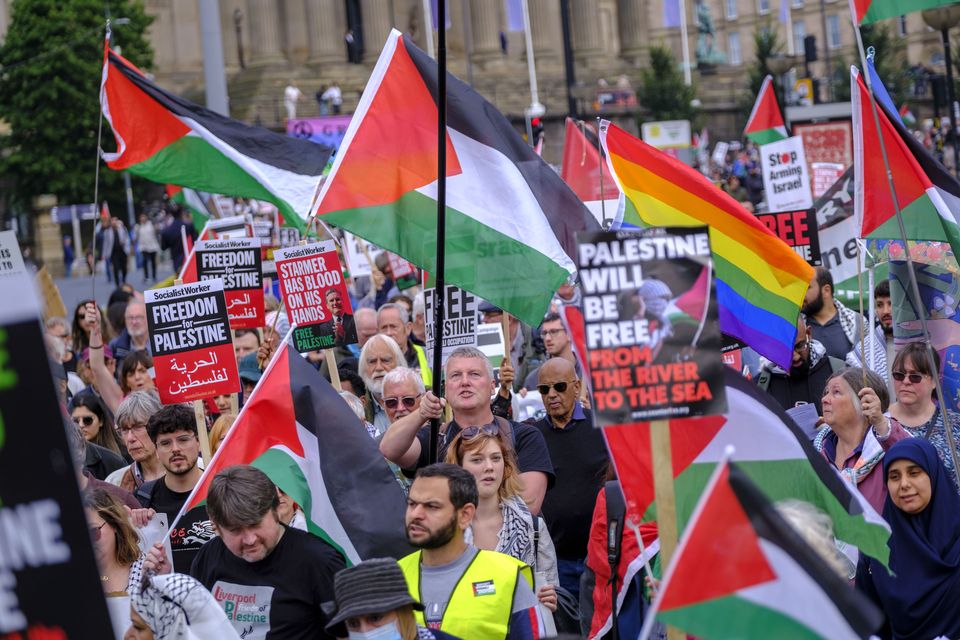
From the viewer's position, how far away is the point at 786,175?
48.0ft

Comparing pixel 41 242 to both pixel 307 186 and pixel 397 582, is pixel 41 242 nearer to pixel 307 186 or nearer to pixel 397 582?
pixel 307 186

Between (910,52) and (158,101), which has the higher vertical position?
(910,52)

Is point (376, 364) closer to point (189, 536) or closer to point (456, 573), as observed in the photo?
point (189, 536)

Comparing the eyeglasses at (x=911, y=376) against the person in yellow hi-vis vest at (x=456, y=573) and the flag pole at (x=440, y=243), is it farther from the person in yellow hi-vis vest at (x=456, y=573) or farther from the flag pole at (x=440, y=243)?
the person in yellow hi-vis vest at (x=456, y=573)

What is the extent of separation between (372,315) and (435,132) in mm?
3852

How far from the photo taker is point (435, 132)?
301 inches

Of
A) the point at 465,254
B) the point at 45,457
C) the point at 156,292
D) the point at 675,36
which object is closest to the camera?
the point at 45,457

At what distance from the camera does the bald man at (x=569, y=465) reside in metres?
7.16

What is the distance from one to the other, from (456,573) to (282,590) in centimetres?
58

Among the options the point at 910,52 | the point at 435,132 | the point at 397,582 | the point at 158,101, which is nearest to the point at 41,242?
the point at 158,101

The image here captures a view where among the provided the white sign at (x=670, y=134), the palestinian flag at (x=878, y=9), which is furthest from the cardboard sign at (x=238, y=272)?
the white sign at (x=670, y=134)

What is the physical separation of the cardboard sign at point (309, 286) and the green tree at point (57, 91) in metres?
37.1

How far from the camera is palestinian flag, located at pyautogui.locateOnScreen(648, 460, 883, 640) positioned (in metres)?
3.48

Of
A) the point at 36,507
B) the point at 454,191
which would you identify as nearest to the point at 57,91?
the point at 454,191
